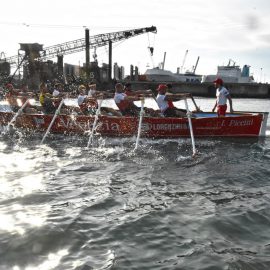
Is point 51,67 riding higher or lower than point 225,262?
higher

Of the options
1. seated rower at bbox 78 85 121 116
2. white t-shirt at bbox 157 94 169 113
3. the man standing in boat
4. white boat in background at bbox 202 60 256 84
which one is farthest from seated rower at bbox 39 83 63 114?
white boat in background at bbox 202 60 256 84

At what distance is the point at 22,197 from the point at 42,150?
5837 millimetres

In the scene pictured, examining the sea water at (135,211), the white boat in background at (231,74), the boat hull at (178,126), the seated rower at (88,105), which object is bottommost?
the sea water at (135,211)

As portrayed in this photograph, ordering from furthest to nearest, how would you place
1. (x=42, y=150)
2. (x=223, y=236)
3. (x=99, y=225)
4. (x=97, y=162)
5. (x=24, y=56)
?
(x=24, y=56) → (x=42, y=150) → (x=97, y=162) → (x=99, y=225) → (x=223, y=236)

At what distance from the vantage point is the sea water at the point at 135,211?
5199 mm

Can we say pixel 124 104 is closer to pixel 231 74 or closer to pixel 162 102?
pixel 162 102

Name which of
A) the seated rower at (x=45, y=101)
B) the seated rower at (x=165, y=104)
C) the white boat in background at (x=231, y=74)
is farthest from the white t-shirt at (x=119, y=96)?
the white boat in background at (x=231, y=74)

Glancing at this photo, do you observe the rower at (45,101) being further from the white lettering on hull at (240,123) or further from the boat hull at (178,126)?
the white lettering on hull at (240,123)

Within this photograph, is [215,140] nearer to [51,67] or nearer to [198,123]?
[198,123]

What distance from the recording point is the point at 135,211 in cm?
699

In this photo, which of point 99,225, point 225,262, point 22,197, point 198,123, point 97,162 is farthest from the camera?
point 198,123

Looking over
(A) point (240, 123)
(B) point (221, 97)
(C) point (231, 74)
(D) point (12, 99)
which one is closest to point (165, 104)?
(B) point (221, 97)

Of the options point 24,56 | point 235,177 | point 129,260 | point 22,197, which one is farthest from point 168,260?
point 24,56

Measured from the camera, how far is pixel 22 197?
762 centimetres
